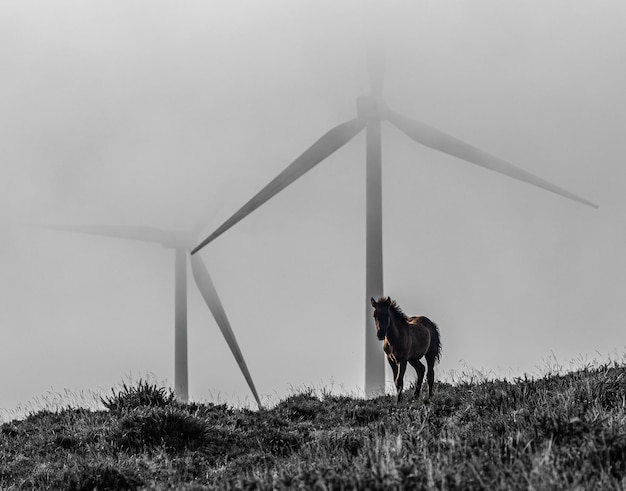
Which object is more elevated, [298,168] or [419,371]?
[298,168]

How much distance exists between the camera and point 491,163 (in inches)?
1209

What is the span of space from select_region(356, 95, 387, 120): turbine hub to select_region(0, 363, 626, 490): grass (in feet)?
47.4

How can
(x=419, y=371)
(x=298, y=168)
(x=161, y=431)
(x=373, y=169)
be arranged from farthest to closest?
(x=373, y=169) → (x=298, y=168) → (x=419, y=371) → (x=161, y=431)

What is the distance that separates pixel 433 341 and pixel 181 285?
2196 cm

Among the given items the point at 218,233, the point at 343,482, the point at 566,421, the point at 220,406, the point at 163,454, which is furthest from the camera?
the point at 218,233

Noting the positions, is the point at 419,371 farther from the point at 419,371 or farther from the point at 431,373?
the point at 431,373

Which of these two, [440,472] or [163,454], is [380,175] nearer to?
[163,454]

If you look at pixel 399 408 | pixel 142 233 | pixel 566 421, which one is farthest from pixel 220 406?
pixel 142 233

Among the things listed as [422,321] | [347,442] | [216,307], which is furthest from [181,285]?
[347,442]

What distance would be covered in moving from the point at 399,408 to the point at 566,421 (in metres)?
8.15

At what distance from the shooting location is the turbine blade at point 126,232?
130 ft

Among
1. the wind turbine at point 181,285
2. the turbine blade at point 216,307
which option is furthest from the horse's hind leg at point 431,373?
the turbine blade at point 216,307

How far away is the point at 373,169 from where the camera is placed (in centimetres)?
2953

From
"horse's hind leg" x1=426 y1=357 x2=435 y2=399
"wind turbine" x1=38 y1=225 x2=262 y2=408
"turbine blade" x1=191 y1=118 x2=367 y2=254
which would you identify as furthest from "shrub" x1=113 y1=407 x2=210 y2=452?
"wind turbine" x1=38 y1=225 x2=262 y2=408
